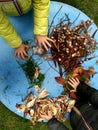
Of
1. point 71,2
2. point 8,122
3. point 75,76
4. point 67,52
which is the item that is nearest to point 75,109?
point 75,76

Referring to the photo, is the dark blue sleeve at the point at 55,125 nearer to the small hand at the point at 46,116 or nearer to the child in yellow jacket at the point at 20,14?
the small hand at the point at 46,116

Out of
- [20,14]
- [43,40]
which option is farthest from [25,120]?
[20,14]

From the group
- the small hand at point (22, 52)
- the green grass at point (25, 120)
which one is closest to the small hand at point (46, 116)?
the green grass at point (25, 120)

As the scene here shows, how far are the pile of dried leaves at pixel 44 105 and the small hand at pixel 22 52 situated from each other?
0.19 meters

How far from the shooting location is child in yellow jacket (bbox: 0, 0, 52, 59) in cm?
164

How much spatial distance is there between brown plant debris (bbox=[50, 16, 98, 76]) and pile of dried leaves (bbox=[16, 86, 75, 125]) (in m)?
0.15

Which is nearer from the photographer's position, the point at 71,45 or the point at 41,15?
the point at 41,15

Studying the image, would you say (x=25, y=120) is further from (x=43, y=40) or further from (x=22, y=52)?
(x=43, y=40)

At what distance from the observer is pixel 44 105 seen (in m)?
1.88

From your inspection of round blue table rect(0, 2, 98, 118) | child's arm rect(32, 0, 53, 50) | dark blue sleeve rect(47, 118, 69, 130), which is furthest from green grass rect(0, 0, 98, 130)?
child's arm rect(32, 0, 53, 50)

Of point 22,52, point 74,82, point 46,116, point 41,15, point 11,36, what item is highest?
point 41,15

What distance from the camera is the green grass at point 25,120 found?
2.04 meters

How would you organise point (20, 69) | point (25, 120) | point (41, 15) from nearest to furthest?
point (41, 15) → point (20, 69) → point (25, 120)

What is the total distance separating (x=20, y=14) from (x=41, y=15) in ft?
0.69
